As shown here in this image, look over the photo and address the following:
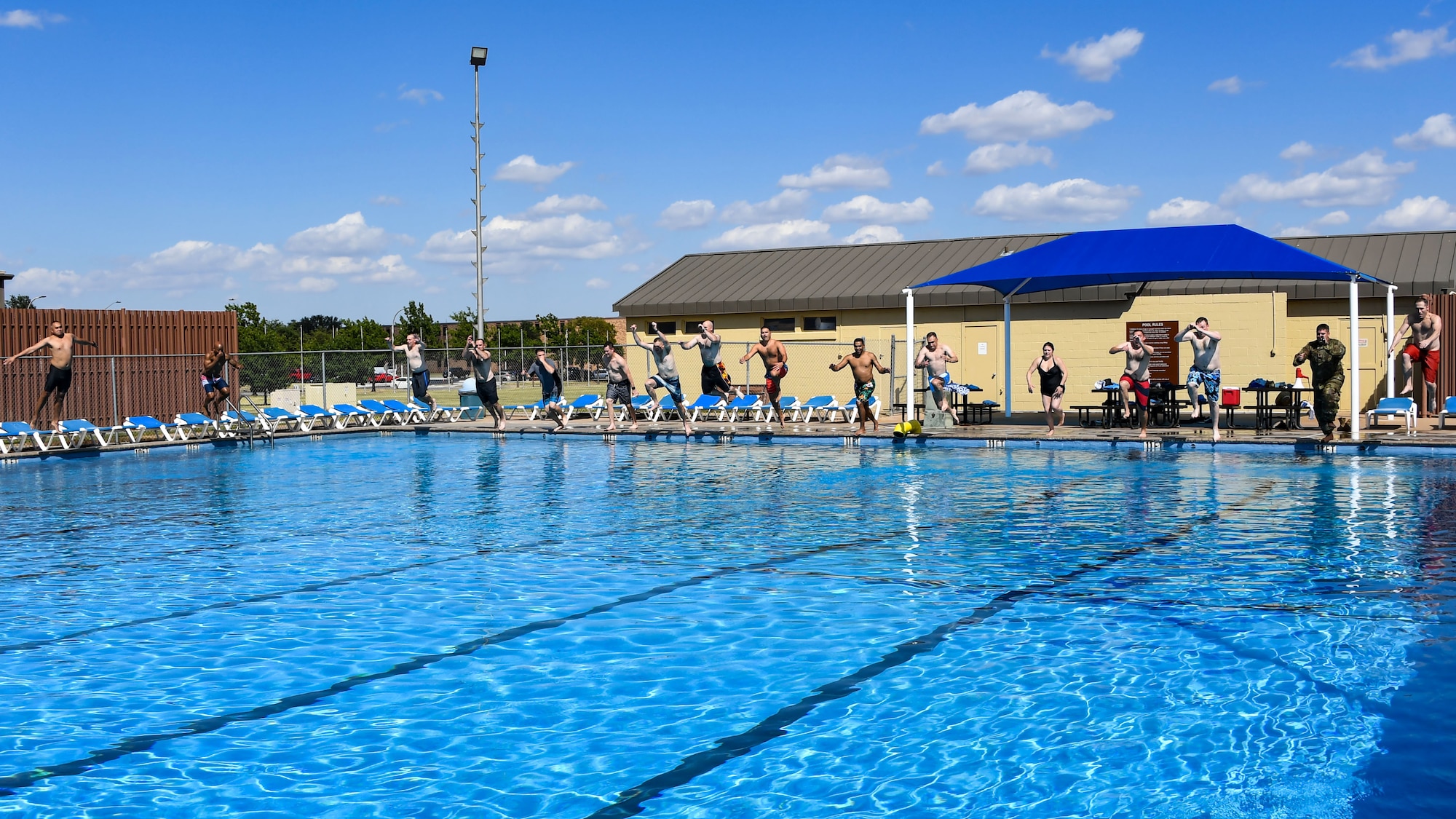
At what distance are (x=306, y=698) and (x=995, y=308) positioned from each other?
73.2 ft

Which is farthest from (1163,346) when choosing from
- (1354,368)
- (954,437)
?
(954,437)

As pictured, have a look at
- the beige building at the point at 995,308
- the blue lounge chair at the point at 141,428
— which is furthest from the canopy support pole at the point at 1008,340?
the blue lounge chair at the point at 141,428

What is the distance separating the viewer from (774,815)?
14.5ft

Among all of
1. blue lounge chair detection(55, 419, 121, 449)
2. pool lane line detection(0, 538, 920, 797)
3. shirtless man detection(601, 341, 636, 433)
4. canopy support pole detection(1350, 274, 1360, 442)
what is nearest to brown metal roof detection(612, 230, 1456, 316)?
canopy support pole detection(1350, 274, 1360, 442)

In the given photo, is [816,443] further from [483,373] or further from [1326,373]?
[1326,373]

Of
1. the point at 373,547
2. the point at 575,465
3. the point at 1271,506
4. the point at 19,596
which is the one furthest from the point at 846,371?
the point at 19,596

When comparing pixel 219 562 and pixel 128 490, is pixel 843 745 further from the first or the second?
pixel 128 490

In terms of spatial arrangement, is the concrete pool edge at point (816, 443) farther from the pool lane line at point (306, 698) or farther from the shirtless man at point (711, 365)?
the pool lane line at point (306, 698)

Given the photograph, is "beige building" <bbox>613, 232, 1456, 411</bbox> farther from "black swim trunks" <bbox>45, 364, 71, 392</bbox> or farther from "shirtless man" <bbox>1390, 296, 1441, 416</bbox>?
"black swim trunks" <bbox>45, 364, 71, 392</bbox>

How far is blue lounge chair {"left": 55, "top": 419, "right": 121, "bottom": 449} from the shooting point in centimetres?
1956

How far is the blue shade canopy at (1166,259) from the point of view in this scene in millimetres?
17688

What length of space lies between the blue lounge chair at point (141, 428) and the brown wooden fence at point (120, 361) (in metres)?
0.41

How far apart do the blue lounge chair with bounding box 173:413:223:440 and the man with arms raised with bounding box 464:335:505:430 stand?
473 cm

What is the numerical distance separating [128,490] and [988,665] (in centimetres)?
1213
